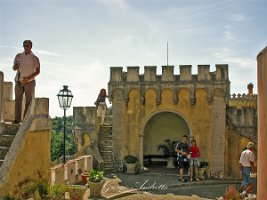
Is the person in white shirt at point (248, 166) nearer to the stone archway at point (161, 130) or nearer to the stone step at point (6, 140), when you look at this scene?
the stone step at point (6, 140)

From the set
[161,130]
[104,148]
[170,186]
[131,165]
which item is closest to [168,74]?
[161,130]

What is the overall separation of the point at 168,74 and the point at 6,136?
1106cm

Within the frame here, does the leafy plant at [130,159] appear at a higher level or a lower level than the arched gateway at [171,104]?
lower

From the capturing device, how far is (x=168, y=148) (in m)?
19.8

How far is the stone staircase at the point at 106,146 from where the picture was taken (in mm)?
18688

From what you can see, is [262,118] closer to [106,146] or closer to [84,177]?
[84,177]

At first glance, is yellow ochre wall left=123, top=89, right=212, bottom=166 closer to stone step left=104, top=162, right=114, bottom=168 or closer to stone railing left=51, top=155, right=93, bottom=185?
stone step left=104, top=162, right=114, bottom=168

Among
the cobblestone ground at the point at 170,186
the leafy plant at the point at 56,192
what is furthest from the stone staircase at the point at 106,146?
the leafy plant at the point at 56,192

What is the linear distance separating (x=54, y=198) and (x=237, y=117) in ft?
38.2

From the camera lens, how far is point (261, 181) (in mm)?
5785

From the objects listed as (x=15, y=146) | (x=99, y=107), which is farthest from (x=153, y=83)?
(x=15, y=146)

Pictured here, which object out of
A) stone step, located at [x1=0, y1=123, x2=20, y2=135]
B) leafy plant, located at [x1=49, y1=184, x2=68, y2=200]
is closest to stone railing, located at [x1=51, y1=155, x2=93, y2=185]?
leafy plant, located at [x1=49, y1=184, x2=68, y2=200]

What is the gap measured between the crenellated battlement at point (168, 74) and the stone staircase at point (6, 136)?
1042 centimetres

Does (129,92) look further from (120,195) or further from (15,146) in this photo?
(15,146)
